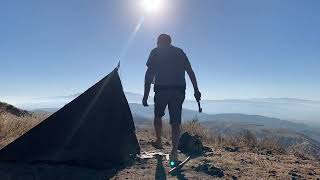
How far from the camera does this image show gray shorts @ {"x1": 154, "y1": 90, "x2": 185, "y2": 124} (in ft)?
28.1

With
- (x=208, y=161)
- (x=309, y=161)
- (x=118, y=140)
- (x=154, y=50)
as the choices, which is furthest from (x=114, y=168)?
(x=309, y=161)

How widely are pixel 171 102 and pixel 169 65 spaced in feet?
2.48

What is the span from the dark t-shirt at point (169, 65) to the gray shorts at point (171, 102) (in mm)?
165

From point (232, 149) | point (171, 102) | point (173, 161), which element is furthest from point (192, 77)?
point (232, 149)

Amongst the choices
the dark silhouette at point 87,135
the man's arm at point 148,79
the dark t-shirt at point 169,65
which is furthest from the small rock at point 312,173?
the man's arm at point 148,79

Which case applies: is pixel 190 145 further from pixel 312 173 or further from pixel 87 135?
pixel 87 135

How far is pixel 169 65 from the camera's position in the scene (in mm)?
8648

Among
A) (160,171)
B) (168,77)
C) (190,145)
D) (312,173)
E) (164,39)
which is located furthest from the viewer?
(190,145)

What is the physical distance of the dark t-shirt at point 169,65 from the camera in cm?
863

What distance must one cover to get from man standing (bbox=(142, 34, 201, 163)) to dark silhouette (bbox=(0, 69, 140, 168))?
0.69 meters

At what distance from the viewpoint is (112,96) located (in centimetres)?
834

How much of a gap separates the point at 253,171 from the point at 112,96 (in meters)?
3.08

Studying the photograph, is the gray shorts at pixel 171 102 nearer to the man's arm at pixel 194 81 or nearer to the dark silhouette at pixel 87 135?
the man's arm at pixel 194 81

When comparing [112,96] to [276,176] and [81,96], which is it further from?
[276,176]
